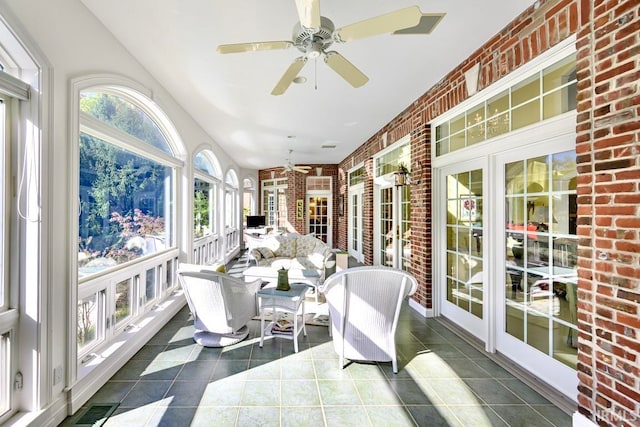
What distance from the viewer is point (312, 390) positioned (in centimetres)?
230

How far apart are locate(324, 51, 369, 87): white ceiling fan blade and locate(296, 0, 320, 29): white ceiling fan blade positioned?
0.38 metres

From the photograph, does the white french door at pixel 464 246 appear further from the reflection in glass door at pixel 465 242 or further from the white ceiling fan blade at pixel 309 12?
the white ceiling fan blade at pixel 309 12

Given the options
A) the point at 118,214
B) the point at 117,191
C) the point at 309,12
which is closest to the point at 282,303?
the point at 118,214

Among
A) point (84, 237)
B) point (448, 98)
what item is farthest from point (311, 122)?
point (84, 237)

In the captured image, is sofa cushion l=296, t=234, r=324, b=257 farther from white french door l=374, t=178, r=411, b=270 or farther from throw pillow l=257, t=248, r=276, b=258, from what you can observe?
white french door l=374, t=178, r=411, b=270

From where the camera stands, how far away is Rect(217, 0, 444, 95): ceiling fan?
1.50 m

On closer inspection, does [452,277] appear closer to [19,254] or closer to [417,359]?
[417,359]

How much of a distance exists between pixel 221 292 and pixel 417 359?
200 centimetres

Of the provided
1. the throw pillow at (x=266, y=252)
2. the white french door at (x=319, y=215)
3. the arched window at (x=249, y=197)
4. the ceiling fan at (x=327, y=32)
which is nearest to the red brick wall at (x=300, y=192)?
the white french door at (x=319, y=215)

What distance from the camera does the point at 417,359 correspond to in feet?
9.11

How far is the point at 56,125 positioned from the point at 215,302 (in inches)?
75.3

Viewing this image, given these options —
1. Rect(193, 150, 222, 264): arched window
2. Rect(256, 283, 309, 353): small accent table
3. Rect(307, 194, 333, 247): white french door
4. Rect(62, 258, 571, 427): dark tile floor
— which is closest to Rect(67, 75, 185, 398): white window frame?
Rect(62, 258, 571, 427): dark tile floor

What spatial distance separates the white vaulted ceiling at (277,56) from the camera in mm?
2154

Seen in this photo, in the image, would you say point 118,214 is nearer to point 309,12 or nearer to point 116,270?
point 116,270
